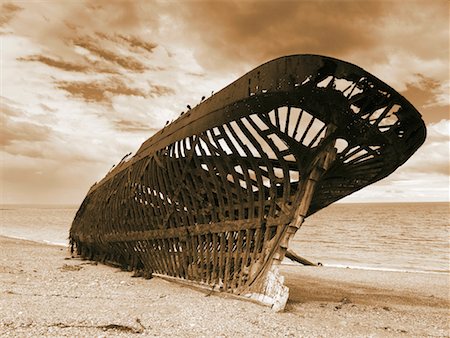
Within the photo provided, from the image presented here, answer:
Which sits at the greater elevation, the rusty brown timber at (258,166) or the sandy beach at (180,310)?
the rusty brown timber at (258,166)

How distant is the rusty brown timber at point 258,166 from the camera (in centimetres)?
535

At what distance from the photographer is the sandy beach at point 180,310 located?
4.52 m

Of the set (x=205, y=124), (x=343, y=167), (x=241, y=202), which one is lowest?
(x=241, y=202)

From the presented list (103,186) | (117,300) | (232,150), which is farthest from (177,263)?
(103,186)

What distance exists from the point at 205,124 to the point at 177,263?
117 inches

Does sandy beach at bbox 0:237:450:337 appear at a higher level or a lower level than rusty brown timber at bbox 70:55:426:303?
lower

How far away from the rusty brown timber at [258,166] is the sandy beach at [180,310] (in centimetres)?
68

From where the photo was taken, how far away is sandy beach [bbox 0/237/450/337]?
4.52m

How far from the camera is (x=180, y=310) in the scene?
5.45 metres

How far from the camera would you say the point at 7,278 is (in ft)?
24.4

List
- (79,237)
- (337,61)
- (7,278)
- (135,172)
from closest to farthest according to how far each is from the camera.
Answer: (337,61), (7,278), (135,172), (79,237)

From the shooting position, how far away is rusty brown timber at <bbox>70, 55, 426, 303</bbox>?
17.5 feet

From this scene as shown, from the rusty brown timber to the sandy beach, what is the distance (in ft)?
2.23

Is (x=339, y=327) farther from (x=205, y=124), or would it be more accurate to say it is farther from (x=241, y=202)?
(x=205, y=124)
